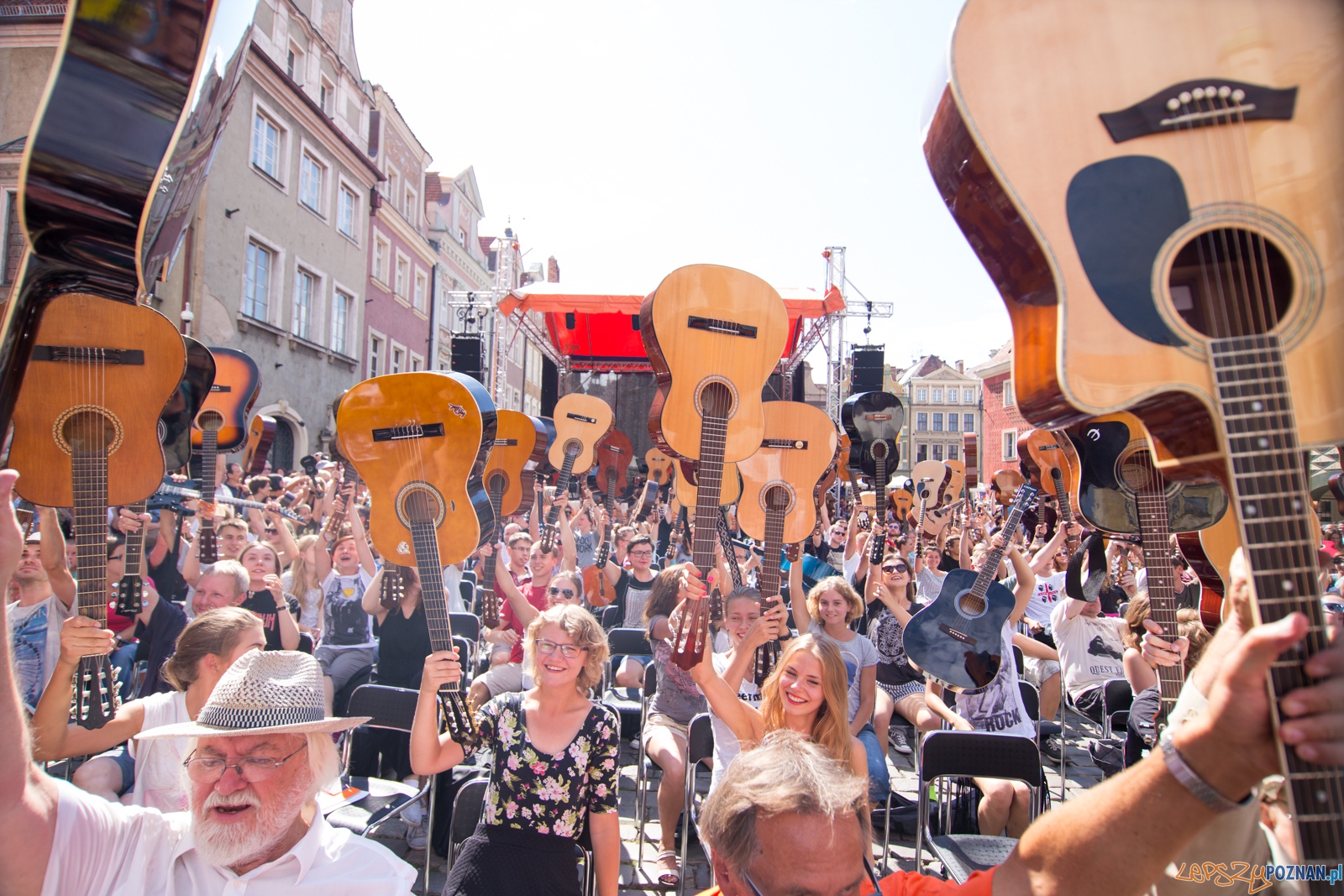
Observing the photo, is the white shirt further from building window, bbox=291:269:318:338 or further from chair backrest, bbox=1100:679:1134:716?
building window, bbox=291:269:318:338

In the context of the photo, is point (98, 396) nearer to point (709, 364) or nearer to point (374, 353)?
point (709, 364)

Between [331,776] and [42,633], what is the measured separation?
2.91 meters

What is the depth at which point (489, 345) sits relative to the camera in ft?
55.5

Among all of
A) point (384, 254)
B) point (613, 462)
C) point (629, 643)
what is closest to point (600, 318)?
point (613, 462)

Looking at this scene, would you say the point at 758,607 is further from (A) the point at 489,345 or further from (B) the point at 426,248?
(B) the point at 426,248

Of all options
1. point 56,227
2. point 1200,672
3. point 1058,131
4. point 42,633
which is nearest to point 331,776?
point 56,227

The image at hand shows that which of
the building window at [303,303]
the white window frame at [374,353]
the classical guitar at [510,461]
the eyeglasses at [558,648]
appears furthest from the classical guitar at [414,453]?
the white window frame at [374,353]

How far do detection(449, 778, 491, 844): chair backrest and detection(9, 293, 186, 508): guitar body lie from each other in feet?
7.27

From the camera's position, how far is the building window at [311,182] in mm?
20078

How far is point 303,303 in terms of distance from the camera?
2078cm

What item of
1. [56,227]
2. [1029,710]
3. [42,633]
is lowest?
[1029,710]

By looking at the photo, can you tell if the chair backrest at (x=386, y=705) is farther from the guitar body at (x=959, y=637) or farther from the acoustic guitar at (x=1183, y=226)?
the acoustic guitar at (x=1183, y=226)

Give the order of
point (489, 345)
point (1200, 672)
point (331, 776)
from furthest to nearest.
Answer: point (489, 345), point (331, 776), point (1200, 672)

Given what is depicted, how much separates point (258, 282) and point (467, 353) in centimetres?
735
